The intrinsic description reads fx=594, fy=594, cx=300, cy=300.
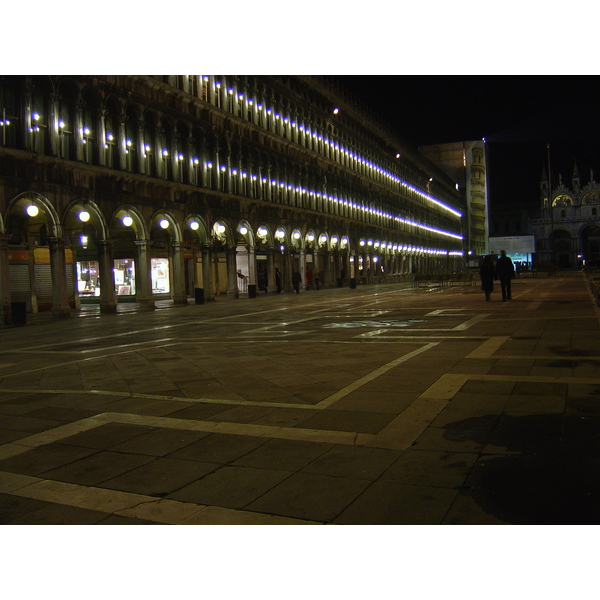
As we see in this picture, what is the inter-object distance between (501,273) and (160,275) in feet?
69.0

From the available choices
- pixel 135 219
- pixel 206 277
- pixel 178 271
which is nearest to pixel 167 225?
pixel 135 219

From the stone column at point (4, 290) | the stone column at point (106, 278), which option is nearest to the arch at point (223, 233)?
the stone column at point (106, 278)

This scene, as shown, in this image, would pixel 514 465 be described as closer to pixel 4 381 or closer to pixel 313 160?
pixel 4 381

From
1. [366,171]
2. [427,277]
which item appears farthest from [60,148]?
[366,171]

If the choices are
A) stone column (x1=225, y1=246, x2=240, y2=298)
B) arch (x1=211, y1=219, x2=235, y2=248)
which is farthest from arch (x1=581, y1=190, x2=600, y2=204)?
arch (x1=211, y1=219, x2=235, y2=248)

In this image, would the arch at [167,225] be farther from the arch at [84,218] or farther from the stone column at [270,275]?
the stone column at [270,275]

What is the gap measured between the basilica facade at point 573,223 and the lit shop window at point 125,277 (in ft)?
366

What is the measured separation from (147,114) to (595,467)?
29.7m

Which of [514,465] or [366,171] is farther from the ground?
[366,171]

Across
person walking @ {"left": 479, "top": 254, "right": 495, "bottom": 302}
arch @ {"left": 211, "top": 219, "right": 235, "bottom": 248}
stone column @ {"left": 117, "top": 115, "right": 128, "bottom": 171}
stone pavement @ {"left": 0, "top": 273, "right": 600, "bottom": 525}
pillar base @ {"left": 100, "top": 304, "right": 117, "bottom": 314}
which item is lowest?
stone pavement @ {"left": 0, "top": 273, "right": 600, "bottom": 525}

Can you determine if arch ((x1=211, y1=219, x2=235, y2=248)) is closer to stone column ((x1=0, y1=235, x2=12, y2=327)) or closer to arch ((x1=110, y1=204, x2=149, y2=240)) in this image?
arch ((x1=110, y1=204, x2=149, y2=240))

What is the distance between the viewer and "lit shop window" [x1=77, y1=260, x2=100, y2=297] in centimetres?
3241

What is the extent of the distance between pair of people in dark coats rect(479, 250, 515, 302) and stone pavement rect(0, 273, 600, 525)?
1057cm

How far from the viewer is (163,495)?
14.4ft
